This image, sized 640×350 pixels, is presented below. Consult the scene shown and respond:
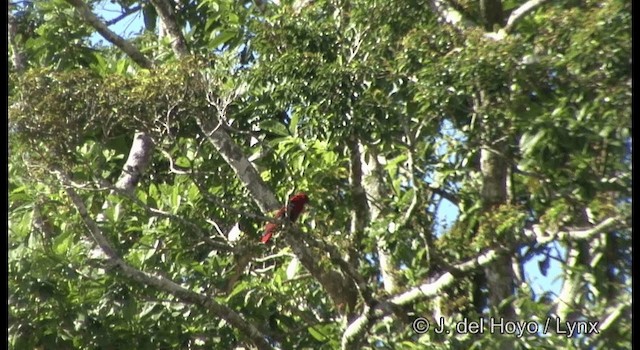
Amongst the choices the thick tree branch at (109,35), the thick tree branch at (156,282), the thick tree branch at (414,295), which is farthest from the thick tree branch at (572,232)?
the thick tree branch at (109,35)

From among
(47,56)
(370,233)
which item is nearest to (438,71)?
(370,233)

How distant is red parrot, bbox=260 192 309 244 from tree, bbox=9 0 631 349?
0.10 m

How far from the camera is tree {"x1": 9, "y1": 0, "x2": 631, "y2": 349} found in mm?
5965

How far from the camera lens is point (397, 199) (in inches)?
278

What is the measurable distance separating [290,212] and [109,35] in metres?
1.87

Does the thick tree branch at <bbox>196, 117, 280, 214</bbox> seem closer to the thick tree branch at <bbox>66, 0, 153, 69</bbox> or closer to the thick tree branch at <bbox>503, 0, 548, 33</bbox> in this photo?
the thick tree branch at <bbox>66, 0, 153, 69</bbox>

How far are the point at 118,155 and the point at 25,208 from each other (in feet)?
3.40

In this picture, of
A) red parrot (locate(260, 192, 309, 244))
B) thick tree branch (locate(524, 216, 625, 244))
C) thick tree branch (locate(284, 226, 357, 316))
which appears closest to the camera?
thick tree branch (locate(524, 216, 625, 244))

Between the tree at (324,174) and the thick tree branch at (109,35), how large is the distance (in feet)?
0.04

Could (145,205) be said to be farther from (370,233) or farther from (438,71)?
(438,71)

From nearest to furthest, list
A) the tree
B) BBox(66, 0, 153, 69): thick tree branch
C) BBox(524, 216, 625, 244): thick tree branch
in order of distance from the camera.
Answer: BBox(524, 216, 625, 244): thick tree branch → the tree → BBox(66, 0, 153, 69): thick tree branch

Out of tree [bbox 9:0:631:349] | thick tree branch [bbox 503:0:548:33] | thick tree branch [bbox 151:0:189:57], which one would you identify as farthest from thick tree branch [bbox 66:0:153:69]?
thick tree branch [bbox 503:0:548:33]

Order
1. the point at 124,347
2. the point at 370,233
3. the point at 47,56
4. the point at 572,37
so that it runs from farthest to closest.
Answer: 1. the point at 47,56
2. the point at 124,347
3. the point at 370,233
4. the point at 572,37

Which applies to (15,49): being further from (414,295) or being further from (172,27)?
(414,295)
